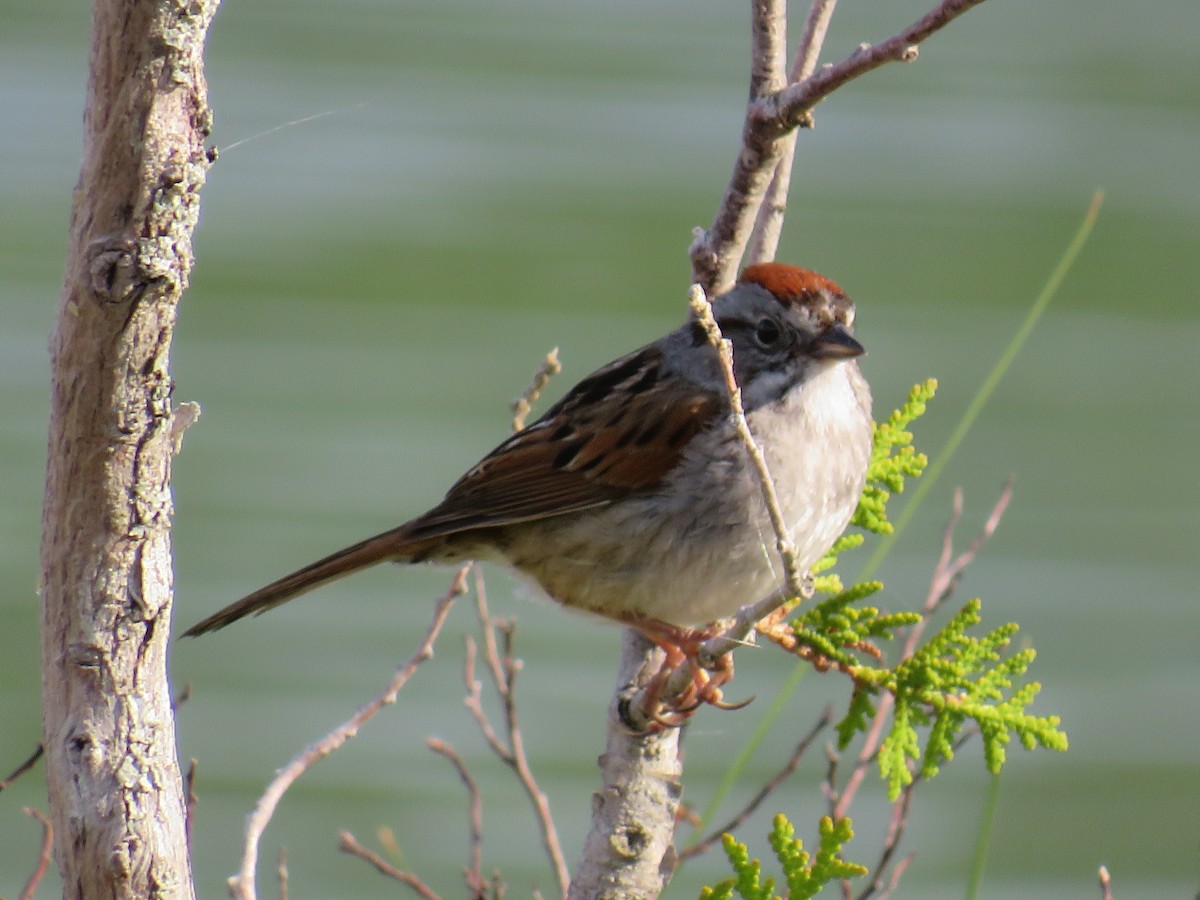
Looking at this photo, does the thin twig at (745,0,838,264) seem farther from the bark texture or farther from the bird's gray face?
the bark texture

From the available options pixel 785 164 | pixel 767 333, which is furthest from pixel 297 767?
pixel 785 164

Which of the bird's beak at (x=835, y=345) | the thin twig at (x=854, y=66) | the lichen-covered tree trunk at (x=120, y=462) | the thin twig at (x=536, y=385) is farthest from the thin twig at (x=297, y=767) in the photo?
the thin twig at (x=854, y=66)

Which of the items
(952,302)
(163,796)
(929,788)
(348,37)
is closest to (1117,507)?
(952,302)

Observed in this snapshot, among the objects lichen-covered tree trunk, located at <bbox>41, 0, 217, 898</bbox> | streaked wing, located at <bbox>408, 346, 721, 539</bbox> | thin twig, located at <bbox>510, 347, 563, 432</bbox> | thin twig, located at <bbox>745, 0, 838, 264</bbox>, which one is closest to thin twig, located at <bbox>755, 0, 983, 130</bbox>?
thin twig, located at <bbox>745, 0, 838, 264</bbox>

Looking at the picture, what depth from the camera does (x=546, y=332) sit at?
840 centimetres

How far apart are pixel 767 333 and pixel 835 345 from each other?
0.43 feet

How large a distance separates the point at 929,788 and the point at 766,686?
723 mm

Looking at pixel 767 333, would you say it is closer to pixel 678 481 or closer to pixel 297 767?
pixel 678 481

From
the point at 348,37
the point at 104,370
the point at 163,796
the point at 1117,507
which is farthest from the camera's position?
the point at 348,37

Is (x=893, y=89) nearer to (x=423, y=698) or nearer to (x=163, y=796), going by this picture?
(x=423, y=698)

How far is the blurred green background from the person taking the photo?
21.8 feet

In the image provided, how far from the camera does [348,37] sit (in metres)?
10.4

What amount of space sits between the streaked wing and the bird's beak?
0.23 meters

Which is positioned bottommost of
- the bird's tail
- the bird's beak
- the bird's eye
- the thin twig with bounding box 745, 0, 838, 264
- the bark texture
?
the bark texture
